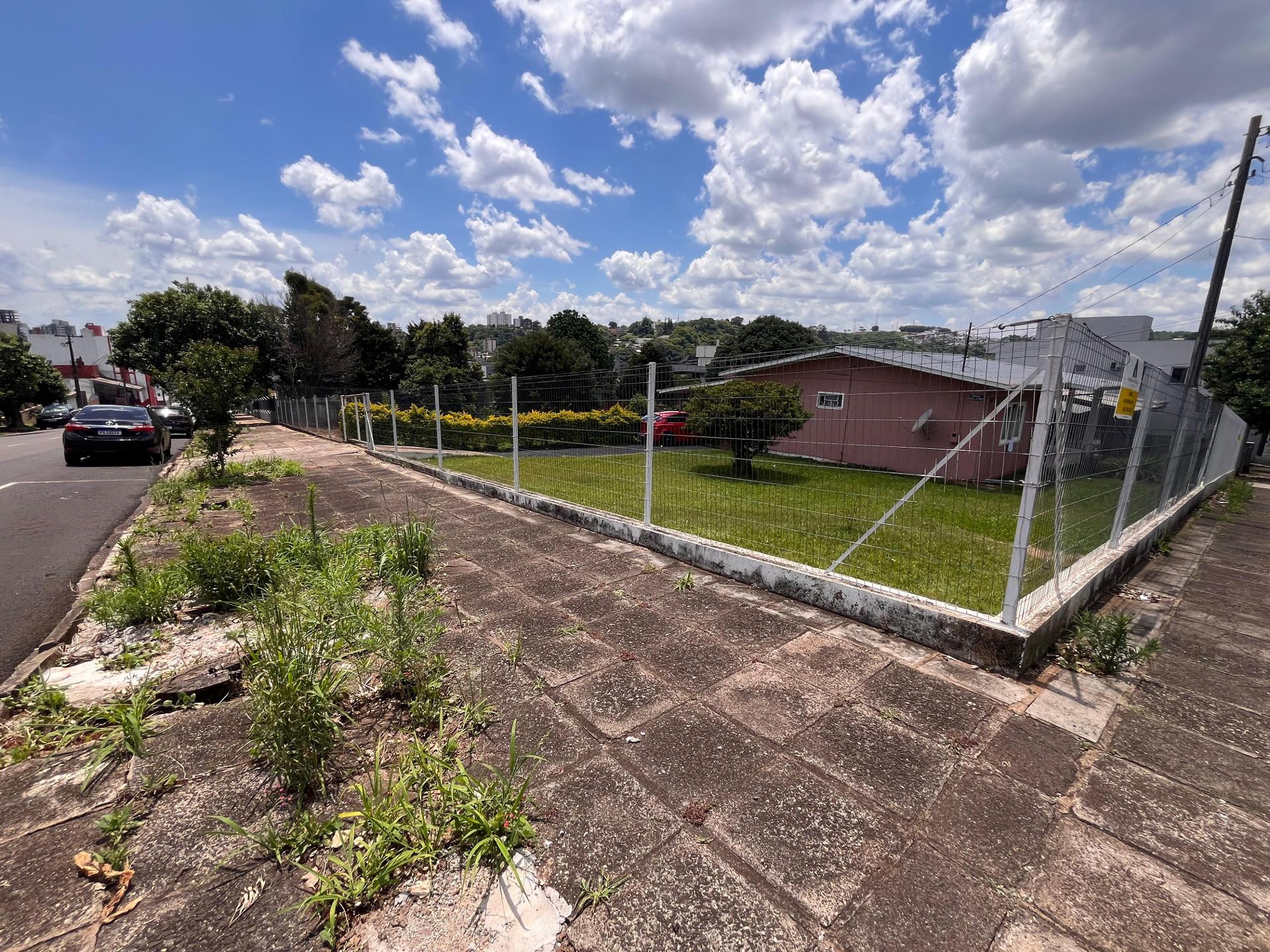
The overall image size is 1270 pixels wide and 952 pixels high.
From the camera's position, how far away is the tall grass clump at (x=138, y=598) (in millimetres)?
3402

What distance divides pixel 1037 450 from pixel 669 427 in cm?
296

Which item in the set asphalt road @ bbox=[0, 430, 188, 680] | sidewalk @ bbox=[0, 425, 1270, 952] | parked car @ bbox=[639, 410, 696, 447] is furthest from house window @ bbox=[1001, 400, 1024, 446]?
asphalt road @ bbox=[0, 430, 188, 680]

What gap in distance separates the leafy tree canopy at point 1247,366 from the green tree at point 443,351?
3595cm

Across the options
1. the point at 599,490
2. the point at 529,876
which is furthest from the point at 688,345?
the point at 529,876

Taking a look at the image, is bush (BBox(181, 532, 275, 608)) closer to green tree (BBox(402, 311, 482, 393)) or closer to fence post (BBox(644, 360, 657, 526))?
fence post (BBox(644, 360, 657, 526))

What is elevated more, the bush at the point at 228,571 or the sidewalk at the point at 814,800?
the bush at the point at 228,571

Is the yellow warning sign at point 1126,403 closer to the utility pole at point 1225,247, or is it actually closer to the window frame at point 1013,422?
the window frame at point 1013,422

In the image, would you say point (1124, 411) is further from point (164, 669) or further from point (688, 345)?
point (688, 345)

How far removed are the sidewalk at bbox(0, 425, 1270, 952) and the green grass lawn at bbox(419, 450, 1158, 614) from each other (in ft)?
3.21

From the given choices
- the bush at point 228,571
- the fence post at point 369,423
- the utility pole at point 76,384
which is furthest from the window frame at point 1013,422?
the utility pole at point 76,384

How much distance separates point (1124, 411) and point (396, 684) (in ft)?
17.6

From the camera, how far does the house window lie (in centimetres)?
315

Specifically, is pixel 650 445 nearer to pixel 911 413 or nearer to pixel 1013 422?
pixel 911 413

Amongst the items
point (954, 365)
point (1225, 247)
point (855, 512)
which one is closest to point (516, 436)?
point (855, 512)
